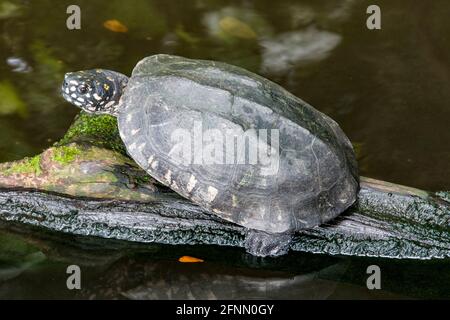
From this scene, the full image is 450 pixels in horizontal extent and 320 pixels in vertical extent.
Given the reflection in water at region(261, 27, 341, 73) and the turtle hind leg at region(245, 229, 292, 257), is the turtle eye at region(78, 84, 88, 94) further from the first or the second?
the reflection in water at region(261, 27, 341, 73)

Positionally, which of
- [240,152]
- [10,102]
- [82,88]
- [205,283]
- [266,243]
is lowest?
[205,283]

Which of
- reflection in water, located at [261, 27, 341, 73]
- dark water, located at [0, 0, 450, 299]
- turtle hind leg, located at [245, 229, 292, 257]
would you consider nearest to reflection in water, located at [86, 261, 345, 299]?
dark water, located at [0, 0, 450, 299]

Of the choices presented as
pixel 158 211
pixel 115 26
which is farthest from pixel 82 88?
pixel 115 26

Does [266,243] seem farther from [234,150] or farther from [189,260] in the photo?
[234,150]

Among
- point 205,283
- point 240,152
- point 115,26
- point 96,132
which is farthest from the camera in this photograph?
point 115,26

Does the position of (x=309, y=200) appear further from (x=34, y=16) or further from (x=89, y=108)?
(x=34, y=16)

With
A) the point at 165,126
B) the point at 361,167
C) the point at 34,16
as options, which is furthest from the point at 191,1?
the point at 165,126

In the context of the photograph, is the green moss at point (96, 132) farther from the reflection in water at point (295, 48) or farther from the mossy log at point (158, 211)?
the reflection in water at point (295, 48)

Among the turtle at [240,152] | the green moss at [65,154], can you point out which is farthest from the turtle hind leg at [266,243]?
the green moss at [65,154]
